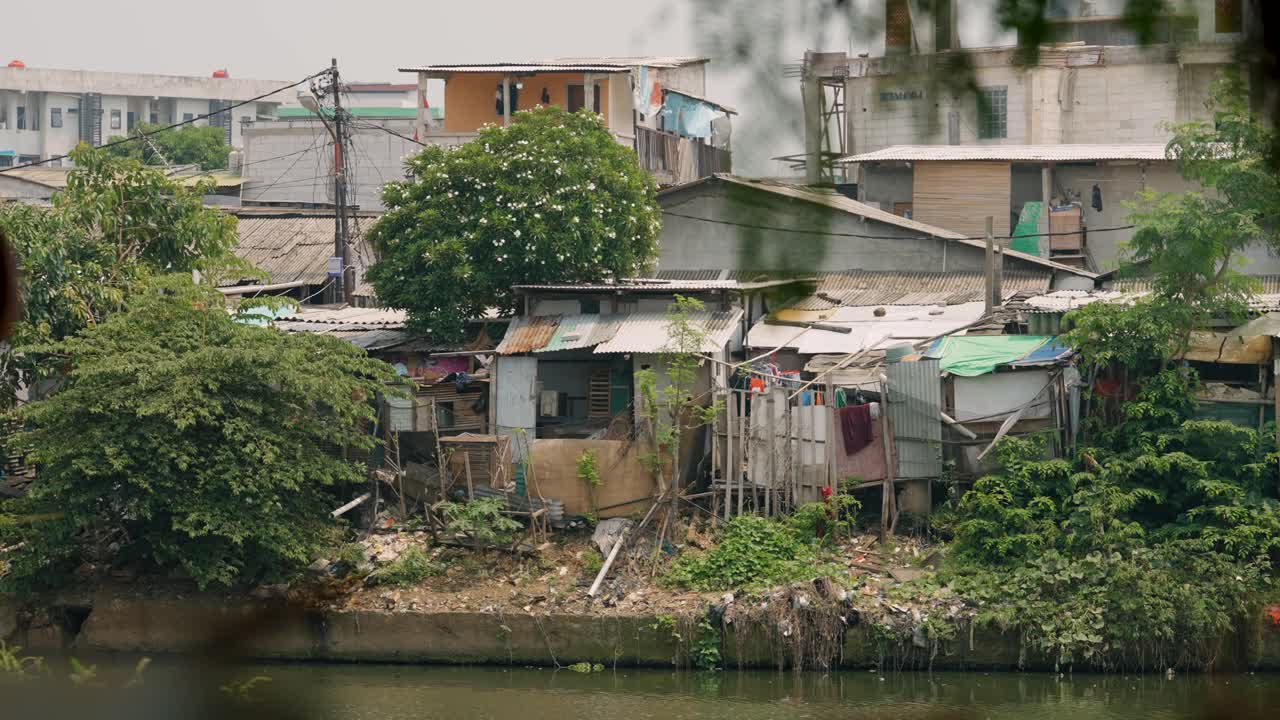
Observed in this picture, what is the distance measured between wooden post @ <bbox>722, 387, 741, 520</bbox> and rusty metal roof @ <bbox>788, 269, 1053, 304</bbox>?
1.95m

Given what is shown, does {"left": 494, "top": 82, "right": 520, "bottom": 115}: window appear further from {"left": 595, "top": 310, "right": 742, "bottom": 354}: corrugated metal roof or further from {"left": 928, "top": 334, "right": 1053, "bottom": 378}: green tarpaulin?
{"left": 928, "top": 334, "right": 1053, "bottom": 378}: green tarpaulin

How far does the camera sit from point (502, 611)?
865 cm

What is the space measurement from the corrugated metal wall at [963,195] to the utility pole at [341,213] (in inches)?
190

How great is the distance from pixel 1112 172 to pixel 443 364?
19.0ft

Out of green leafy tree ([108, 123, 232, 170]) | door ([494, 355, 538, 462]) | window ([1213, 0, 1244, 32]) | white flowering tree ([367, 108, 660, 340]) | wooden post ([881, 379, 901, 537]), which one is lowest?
wooden post ([881, 379, 901, 537])

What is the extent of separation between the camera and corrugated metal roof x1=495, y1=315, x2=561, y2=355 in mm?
9719

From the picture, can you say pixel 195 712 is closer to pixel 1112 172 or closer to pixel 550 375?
pixel 550 375

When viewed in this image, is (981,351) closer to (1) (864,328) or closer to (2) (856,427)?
(2) (856,427)

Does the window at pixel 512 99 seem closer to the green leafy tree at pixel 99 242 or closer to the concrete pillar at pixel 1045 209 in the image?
the green leafy tree at pixel 99 242

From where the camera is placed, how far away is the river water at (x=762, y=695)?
25.2 ft

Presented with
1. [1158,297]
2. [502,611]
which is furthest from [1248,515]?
[502,611]

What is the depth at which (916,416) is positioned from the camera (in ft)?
29.9

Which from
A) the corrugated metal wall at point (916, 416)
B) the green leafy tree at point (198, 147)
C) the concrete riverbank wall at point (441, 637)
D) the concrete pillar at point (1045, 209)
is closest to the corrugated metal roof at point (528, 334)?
the concrete riverbank wall at point (441, 637)

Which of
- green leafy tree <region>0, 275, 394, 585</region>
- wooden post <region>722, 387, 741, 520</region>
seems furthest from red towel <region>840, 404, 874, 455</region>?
green leafy tree <region>0, 275, 394, 585</region>
